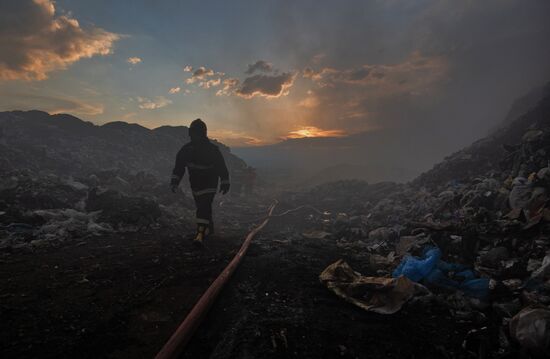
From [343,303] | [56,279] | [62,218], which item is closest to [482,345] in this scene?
[343,303]

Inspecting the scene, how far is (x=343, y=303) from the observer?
3205 mm

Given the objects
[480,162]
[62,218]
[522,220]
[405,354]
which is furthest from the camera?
[480,162]

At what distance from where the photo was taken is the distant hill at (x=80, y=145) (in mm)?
16688

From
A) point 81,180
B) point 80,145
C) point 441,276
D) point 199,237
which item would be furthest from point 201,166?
point 80,145

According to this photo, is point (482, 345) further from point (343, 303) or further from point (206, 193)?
point (206, 193)

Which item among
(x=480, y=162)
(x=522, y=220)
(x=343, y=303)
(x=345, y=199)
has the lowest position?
(x=345, y=199)

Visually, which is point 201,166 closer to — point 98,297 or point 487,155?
point 98,297

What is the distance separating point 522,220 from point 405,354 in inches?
168

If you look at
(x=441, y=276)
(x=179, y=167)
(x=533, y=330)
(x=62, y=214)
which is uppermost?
(x=179, y=167)

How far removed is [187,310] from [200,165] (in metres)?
3.40

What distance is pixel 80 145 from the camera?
21.3m

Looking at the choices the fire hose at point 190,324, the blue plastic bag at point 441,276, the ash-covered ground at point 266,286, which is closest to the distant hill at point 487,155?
the ash-covered ground at point 266,286

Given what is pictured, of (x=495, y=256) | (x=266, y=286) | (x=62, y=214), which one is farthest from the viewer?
(x=62, y=214)

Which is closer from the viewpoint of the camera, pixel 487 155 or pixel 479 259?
pixel 479 259
